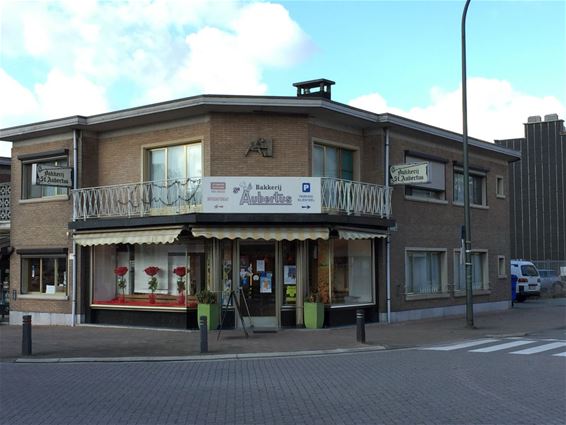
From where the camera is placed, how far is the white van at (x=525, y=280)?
31.8m

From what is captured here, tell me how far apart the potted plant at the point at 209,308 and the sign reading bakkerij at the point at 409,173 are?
22.5ft

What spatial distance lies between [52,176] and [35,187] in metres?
2.80

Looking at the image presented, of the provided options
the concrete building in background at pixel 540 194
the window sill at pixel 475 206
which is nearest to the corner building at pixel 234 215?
the window sill at pixel 475 206

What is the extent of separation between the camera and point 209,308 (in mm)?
17672

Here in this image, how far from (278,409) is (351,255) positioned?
12.2 meters

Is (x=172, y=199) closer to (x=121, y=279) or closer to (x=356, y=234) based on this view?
(x=121, y=279)

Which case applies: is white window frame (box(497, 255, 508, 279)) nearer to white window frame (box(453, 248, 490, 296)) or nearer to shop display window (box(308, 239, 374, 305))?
white window frame (box(453, 248, 490, 296))

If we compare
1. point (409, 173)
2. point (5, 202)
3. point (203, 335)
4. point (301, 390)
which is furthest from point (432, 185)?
point (5, 202)

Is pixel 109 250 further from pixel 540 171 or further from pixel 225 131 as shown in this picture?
pixel 540 171

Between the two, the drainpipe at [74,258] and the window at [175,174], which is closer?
the window at [175,174]

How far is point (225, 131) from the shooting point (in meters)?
18.3

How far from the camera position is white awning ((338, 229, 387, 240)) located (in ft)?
59.5

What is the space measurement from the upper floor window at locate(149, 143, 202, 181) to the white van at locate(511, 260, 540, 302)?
64.0ft

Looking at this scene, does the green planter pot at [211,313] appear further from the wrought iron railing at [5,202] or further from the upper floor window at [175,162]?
the wrought iron railing at [5,202]
